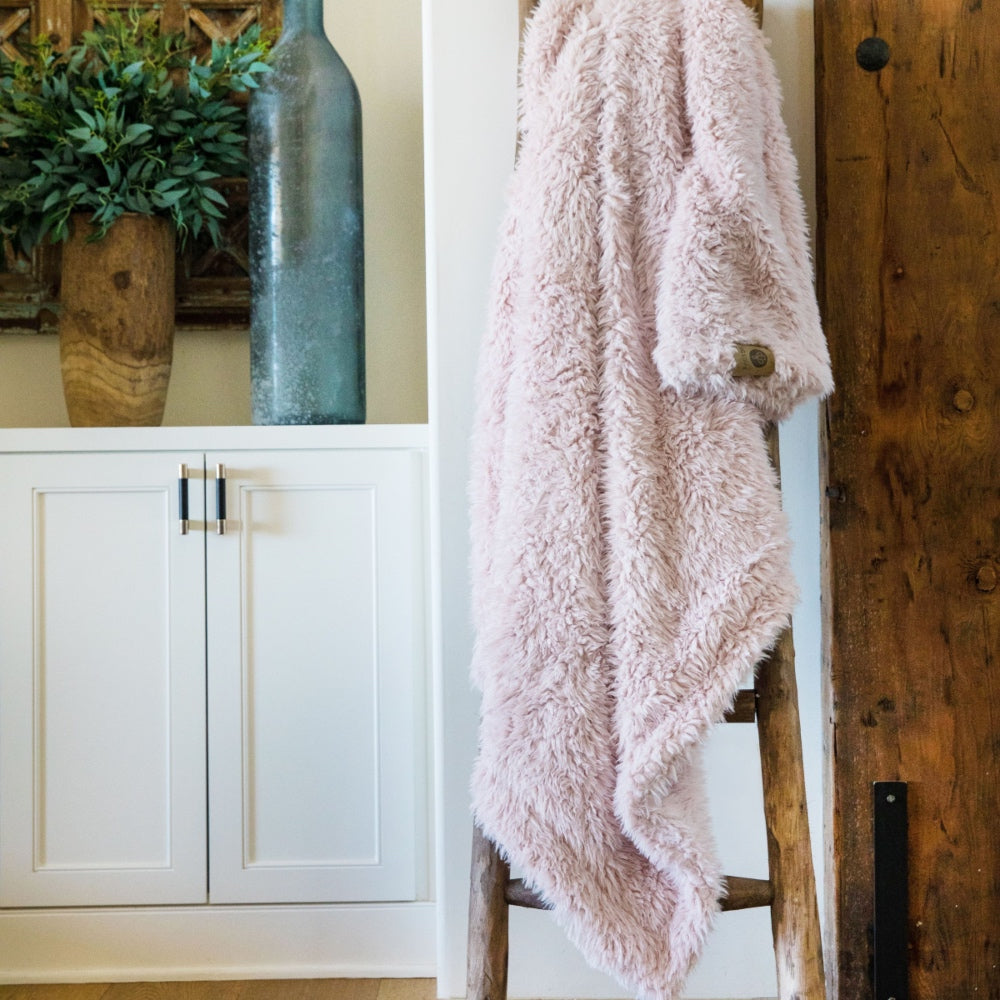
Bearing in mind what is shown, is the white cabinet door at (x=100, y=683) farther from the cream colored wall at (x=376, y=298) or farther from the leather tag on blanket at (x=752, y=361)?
the leather tag on blanket at (x=752, y=361)

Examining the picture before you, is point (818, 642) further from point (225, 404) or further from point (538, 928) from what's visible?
point (225, 404)

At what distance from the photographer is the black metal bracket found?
1.12 metres

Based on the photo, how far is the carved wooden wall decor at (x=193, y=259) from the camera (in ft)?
5.44

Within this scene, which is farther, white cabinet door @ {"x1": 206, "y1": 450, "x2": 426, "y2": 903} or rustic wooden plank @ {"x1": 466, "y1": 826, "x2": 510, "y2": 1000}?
white cabinet door @ {"x1": 206, "y1": 450, "x2": 426, "y2": 903}

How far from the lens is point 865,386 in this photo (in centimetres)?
115

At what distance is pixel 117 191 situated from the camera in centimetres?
146

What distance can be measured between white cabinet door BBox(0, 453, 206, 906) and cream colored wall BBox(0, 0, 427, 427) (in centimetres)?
35

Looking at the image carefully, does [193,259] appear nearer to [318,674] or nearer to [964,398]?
[318,674]

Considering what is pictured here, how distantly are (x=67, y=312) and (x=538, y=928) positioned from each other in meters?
1.14

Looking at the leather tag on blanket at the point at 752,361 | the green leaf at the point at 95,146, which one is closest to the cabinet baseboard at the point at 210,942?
the leather tag on blanket at the point at 752,361

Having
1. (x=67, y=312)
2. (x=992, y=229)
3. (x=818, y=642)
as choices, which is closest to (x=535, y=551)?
(x=818, y=642)

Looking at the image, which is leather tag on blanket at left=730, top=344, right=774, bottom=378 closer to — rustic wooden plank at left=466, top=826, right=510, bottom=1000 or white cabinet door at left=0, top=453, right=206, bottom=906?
rustic wooden plank at left=466, top=826, right=510, bottom=1000

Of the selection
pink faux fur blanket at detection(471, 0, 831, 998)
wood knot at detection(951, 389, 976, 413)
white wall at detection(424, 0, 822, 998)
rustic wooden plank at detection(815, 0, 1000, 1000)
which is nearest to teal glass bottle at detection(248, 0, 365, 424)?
white wall at detection(424, 0, 822, 998)

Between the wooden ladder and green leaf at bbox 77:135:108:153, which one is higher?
green leaf at bbox 77:135:108:153
